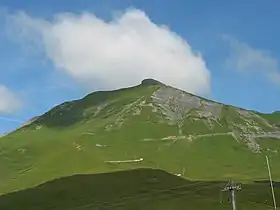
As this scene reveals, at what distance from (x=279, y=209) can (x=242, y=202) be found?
17.0 meters

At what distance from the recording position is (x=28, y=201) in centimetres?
19712

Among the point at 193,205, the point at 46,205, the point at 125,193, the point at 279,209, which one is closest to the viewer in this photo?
the point at 279,209

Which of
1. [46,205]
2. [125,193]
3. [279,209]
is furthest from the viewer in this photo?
[125,193]

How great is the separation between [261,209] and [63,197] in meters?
82.8

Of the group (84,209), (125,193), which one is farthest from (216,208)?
(125,193)

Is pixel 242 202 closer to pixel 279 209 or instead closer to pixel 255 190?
pixel 279 209

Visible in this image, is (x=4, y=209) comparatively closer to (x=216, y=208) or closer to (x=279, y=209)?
(x=216, y=208)

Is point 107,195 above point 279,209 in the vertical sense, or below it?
above

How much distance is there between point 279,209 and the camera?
137375 mm

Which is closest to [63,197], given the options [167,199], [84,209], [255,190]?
[84,209]

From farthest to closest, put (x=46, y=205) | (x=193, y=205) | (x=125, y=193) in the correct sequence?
1. (x=125, y=193)
2. (x=46, y=205)
3. (x=193, y=205)

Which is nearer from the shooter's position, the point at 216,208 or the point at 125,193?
the point at 216,208

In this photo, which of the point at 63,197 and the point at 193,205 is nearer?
the point at 193,205

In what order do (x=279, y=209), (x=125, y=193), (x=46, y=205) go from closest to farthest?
(x=279, y=209), (x=46, y=205), (x=125, y=193)
